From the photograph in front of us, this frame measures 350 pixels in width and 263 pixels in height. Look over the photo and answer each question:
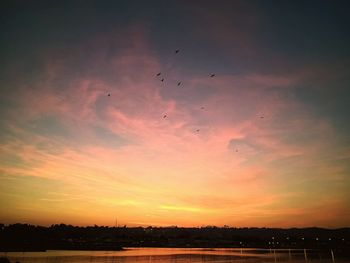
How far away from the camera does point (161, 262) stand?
242 feet

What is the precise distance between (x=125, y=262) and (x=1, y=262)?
103 ft

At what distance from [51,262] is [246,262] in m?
44.7

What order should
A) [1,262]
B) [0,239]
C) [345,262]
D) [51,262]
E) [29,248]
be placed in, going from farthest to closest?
[0,239] < [29,248] < [345,262] < [51,262] < [1,262]

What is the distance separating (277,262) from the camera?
250 ft

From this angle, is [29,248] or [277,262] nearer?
[277,262]

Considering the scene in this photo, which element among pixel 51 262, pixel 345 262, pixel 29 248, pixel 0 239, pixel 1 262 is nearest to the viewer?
pixel 1 262

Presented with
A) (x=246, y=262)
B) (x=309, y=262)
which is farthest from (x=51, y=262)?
(x=309, y=262)

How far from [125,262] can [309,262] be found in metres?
43.7

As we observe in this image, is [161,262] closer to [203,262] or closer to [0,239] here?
[203,262]

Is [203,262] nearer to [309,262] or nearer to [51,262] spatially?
[309,262]

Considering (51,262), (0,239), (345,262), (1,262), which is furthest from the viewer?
(0,239)

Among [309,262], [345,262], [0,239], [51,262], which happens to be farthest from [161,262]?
[0,239]

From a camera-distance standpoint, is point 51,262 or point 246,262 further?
point 246,262

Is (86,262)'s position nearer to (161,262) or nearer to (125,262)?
(125,262)
